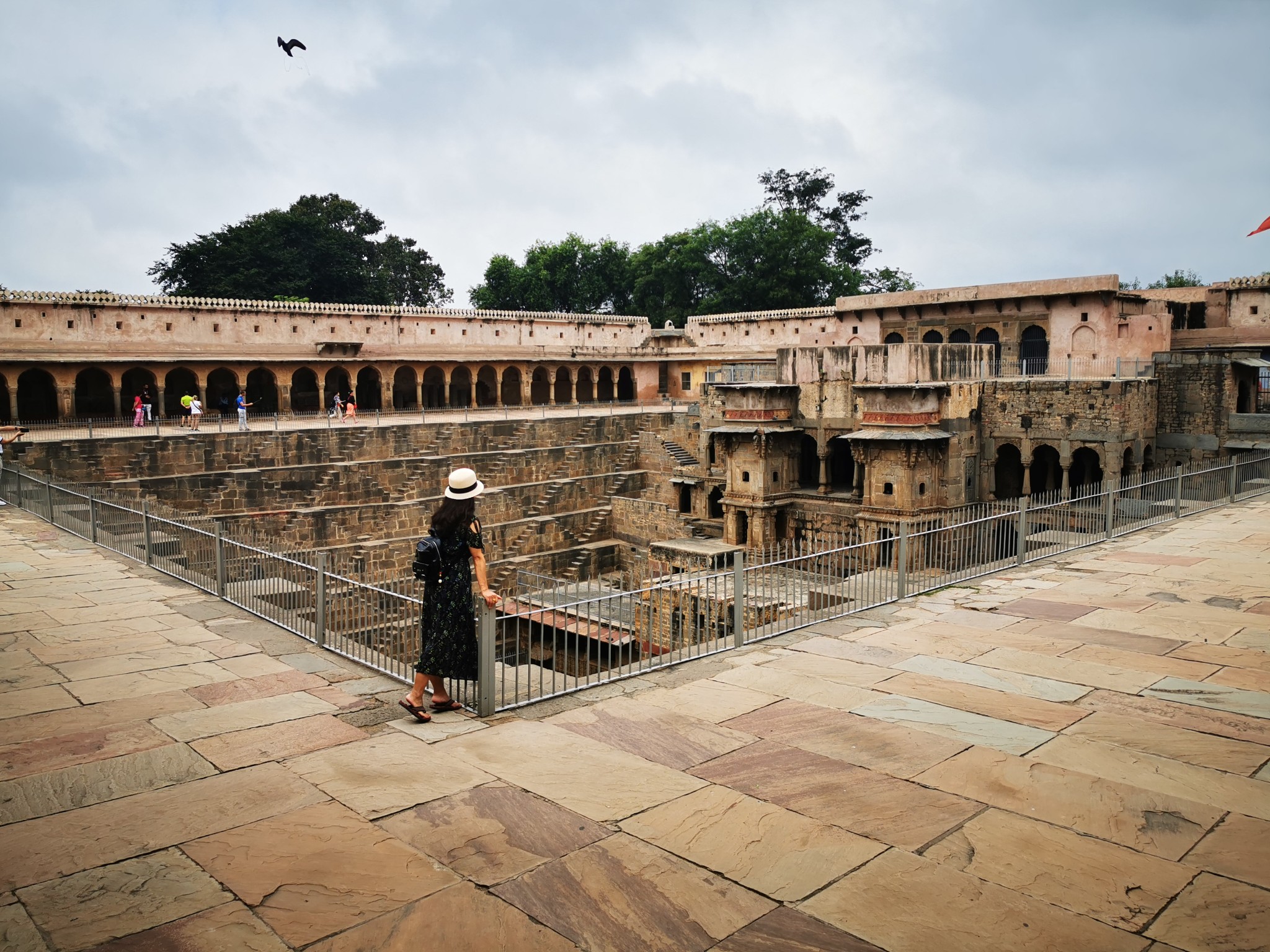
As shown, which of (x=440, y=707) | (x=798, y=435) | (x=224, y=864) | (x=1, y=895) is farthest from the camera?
(x=798, y=435)

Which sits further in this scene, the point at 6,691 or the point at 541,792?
the point at 6,691

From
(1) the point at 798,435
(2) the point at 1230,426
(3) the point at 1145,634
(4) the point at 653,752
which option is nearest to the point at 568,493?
(1) the point at 798,435

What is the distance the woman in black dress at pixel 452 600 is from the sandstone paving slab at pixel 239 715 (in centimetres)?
83

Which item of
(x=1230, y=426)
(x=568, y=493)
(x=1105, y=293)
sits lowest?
(x=568, y=493)

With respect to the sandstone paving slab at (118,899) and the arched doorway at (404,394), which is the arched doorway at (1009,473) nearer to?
the arched doorway at (404,394)

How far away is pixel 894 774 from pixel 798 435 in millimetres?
24030

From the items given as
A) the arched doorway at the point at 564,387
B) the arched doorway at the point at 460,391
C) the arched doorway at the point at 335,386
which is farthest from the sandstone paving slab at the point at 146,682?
the arched doorway at the point at 564,387

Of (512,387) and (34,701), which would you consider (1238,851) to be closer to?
(34,701)

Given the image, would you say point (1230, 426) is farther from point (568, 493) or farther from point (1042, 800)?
point (1042, 800)

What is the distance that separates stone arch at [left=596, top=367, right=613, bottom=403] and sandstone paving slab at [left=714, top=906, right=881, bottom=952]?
1664 inches

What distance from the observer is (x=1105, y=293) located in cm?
3105

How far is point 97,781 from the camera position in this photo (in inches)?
227

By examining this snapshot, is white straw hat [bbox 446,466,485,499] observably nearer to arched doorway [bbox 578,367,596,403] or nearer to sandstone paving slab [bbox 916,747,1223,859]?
sandstone paving slab [bbox 916,747,1223,859]

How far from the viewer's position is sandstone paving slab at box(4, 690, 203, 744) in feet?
21.4
